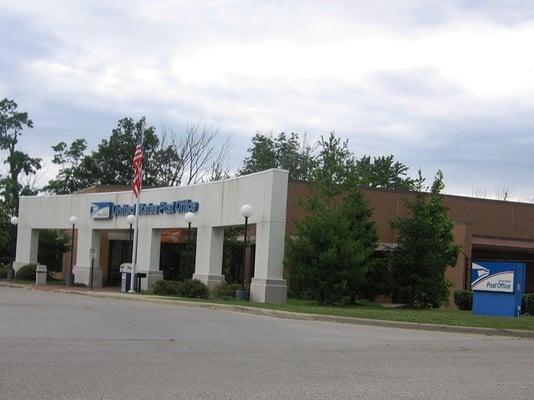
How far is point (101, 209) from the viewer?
40875 millimetres

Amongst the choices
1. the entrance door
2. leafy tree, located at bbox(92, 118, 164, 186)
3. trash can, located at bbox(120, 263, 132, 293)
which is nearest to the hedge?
trash can, located at bbox(120, 263, 132, 293)

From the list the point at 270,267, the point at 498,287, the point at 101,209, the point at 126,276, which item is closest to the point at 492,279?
the point at 498,287

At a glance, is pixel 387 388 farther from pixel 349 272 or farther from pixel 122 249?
pixel 122 249

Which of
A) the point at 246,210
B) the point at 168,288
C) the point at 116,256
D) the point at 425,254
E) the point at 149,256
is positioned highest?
the point at 246,210

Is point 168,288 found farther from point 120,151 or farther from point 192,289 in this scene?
point 120,151

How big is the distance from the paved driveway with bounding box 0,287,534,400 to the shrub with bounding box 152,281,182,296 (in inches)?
483

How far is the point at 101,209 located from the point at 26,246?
876 centimetres

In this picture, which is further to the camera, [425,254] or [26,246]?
[26,246]

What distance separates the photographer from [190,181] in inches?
2844

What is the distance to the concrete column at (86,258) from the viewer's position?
41.2m

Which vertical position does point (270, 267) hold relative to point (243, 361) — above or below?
above

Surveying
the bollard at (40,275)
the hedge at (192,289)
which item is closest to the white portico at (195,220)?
the hedge at (192,289)

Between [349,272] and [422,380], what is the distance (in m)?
16.0

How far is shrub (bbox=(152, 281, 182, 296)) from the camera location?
3055 centimetres
